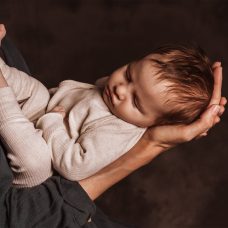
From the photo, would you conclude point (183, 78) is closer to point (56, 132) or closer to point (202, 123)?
point (202, 123)

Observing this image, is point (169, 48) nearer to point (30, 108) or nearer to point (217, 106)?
point (217, 106)

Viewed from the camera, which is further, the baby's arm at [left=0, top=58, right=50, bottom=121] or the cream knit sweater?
the baby's arm at [left=0, top=58, right=50, bottom=121]

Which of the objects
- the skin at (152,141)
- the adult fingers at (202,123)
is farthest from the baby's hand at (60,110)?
the adult fingers at (202,123)

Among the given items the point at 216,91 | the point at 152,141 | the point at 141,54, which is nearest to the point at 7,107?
the point at 152,141

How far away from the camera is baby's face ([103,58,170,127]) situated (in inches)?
43.6

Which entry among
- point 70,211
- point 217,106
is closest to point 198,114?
point 217,106

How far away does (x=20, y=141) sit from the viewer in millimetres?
1042

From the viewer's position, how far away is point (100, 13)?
2023mm

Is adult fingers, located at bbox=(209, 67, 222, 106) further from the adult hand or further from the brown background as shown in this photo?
the brown background

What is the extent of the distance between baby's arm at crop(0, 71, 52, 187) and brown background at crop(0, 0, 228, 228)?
Result: 2.64 ft

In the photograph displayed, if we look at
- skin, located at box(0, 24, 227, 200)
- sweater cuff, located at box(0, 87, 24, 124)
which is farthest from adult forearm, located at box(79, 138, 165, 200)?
sweater cuff, located at box(0, 87, 24, 124)

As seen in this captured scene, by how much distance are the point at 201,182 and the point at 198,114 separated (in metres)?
0.78

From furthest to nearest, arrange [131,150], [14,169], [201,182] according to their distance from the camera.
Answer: [201,182]
[131,150]
[14,169]

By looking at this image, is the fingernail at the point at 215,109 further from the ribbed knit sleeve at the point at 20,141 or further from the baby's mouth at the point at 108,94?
the ribbed knit sleeve at the point at 20,141
